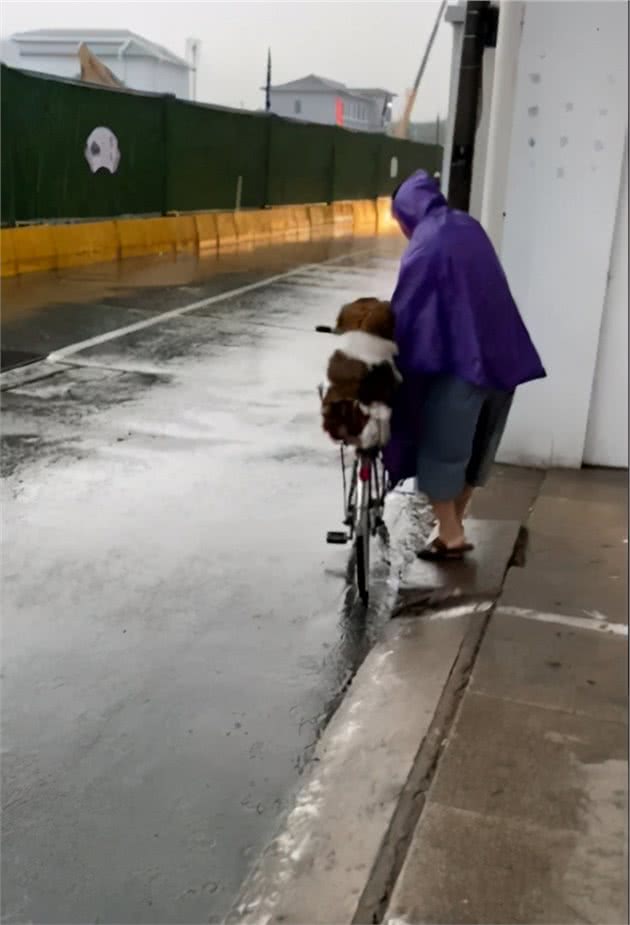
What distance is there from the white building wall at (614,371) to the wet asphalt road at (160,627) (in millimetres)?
1606

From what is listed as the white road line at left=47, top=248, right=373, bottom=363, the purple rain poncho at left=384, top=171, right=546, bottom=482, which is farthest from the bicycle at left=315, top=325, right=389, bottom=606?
the white road line at left=47, top=248, right=373, bottom=363

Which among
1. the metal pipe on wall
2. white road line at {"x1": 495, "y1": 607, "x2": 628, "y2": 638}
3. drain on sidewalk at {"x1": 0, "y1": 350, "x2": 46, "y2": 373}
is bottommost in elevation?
white road line at {"x1": 495, "y1": 607, "x2": 628, "y2": 638}

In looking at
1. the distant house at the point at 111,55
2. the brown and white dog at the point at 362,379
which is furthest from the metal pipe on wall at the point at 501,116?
the distant house at the point at 111,55

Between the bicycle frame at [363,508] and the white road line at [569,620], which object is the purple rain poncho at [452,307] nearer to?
the bicycle frame at [363,508]

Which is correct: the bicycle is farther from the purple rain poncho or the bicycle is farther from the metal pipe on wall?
the metal pipe on wall

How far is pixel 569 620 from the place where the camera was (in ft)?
13.9

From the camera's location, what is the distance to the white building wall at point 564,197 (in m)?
5.63

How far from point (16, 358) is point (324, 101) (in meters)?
65.6

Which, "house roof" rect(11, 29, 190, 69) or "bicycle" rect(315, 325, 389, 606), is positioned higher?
"house roof" rect(11, 29, 190, 69)

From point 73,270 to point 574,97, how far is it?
1014 centimetres

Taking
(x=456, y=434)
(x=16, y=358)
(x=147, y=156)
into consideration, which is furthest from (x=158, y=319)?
(x=147, y=156)

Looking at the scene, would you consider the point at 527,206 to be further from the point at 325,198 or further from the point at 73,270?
the point at 325,198

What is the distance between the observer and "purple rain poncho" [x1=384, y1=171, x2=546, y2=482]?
4.15 m

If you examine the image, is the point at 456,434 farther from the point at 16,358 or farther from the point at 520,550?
the point at 16,358
